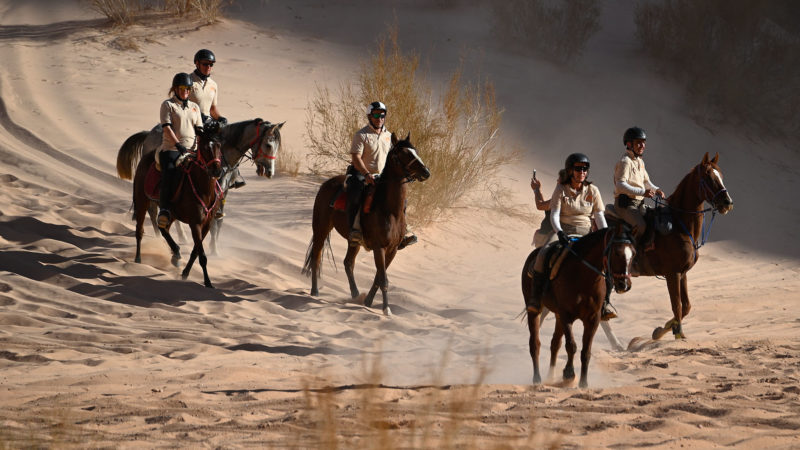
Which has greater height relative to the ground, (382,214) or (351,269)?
(382,214)

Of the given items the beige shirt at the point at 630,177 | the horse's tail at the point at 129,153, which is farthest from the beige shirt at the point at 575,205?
the horse's tail at the point at 129,153

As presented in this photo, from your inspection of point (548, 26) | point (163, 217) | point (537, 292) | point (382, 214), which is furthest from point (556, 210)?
point (548, 26)

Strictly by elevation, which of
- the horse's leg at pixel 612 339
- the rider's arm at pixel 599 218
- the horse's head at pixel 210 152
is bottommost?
the horse's leg at pixel 612 339

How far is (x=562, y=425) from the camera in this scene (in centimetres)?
611

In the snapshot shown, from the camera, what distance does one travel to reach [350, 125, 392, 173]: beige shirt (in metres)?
10.8

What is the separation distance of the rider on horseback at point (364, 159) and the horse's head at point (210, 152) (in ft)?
5.37

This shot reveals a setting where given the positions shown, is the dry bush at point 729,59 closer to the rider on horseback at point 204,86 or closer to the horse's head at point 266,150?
the rider on horseback at point 204,86

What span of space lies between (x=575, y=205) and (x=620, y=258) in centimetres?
118

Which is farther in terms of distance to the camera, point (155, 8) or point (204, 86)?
point (155, 8)

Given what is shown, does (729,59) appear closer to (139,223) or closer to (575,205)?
(139,223)

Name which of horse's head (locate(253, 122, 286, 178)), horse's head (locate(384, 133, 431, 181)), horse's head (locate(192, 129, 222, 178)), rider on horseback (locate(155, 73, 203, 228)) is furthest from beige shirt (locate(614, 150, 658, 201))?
rider on horseback (locate(155, 73, 203, 228))

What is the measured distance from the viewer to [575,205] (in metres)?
8.03

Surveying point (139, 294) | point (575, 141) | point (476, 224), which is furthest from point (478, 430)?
point (575, 141)

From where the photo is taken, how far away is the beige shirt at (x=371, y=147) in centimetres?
1075
